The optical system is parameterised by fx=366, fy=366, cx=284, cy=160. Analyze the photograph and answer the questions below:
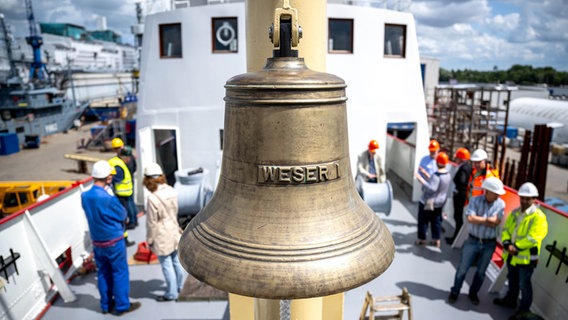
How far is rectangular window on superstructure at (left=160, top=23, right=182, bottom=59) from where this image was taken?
860 centimetres

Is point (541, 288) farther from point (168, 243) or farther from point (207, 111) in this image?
point (207, 111)

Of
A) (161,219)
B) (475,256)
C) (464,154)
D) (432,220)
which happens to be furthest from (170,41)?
(475,256)

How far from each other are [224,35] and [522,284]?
727 centimetres

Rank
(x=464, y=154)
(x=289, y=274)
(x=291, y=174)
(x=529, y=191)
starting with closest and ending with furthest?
(x=289, y=274), (x=291, y=174), (x=529, y=191), (x=464, y=154)

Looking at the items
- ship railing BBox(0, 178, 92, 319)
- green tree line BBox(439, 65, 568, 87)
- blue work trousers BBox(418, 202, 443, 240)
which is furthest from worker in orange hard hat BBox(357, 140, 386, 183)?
green tree line BBox(439, 65, 568, 87)

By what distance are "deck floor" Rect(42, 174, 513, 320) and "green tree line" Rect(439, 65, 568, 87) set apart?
78.8m

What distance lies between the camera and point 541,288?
5.03 meters

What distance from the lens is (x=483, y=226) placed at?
193 inches

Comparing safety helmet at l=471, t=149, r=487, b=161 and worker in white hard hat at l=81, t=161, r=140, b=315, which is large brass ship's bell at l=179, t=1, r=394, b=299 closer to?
worker in white hard hat at l=81, t=161, r=140, b=315

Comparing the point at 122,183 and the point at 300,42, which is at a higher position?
the point at 300,42

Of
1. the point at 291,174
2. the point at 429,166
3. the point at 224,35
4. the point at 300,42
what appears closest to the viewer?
the point at 291,174

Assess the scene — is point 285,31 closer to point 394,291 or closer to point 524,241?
point 524,241

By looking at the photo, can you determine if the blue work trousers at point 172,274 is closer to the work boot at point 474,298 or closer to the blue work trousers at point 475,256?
the blue work trousers at point 475,256

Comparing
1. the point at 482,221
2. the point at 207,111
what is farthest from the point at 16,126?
the point at 482,221
